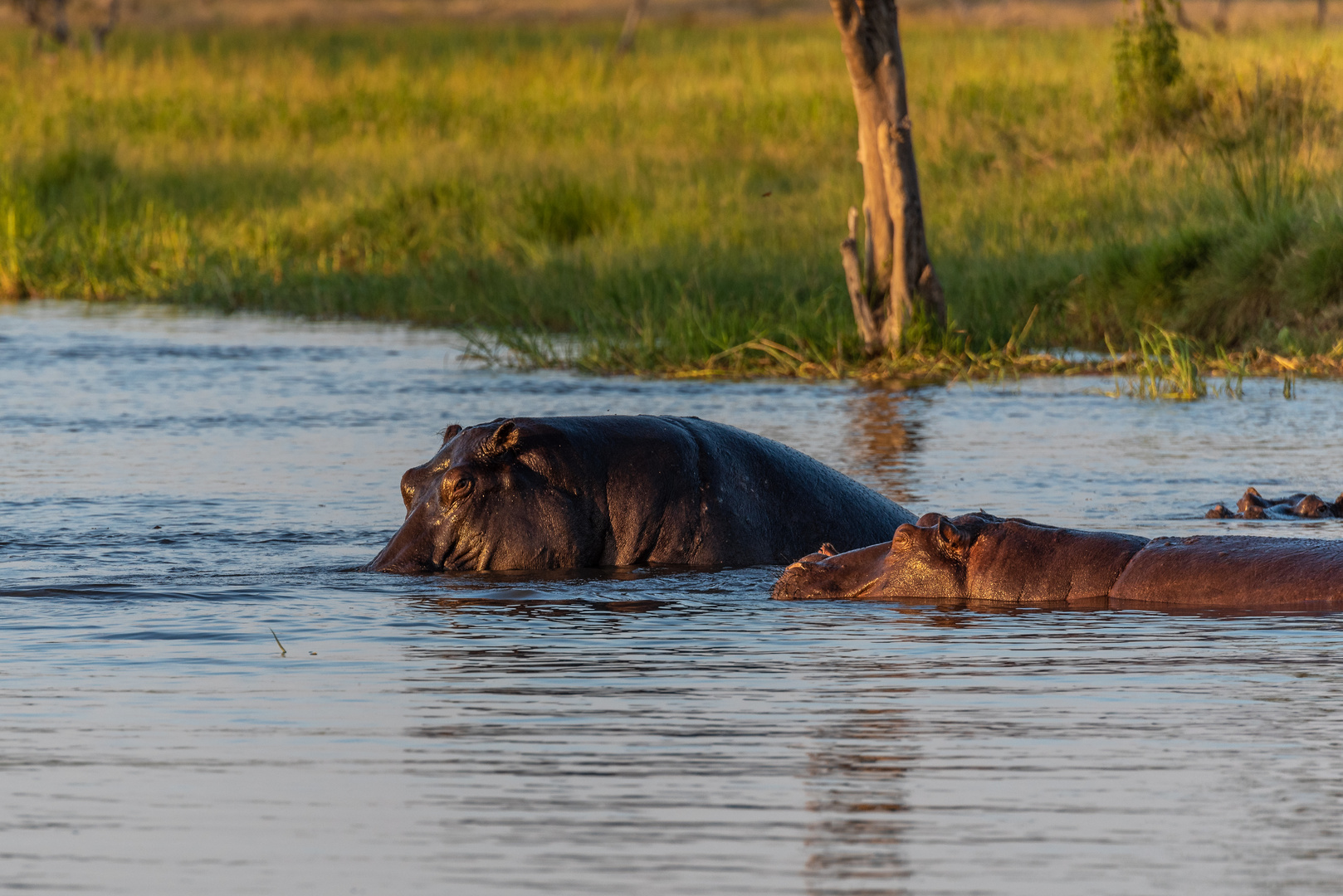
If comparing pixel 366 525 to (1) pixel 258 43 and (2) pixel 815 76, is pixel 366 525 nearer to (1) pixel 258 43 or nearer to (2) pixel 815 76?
(2) pixel 815 76

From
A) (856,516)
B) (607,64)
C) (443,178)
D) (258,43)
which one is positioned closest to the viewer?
(856,516)

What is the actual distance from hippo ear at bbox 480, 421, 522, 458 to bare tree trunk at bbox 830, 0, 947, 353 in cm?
575

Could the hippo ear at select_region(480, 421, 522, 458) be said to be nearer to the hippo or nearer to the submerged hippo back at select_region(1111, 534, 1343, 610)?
the hippo

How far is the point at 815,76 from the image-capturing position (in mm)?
25516

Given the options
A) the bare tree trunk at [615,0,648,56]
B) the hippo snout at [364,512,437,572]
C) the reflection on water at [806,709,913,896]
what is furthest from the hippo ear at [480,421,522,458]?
the bare tree trunk at [615,0,648,56]

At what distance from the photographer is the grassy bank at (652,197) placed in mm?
12766

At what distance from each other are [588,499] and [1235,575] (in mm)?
1666

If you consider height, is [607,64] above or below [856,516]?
above

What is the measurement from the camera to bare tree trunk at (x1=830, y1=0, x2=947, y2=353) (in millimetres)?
10977

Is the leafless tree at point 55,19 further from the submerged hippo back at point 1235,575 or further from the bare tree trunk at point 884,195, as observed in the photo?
the submerged hippo back at point 1235,575

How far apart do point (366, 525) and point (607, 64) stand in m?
22.0

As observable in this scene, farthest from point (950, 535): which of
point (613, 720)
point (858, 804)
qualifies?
point (858, 804)

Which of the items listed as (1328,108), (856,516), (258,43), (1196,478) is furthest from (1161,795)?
(258,43)

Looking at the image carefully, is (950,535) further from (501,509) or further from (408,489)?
(408,489)
